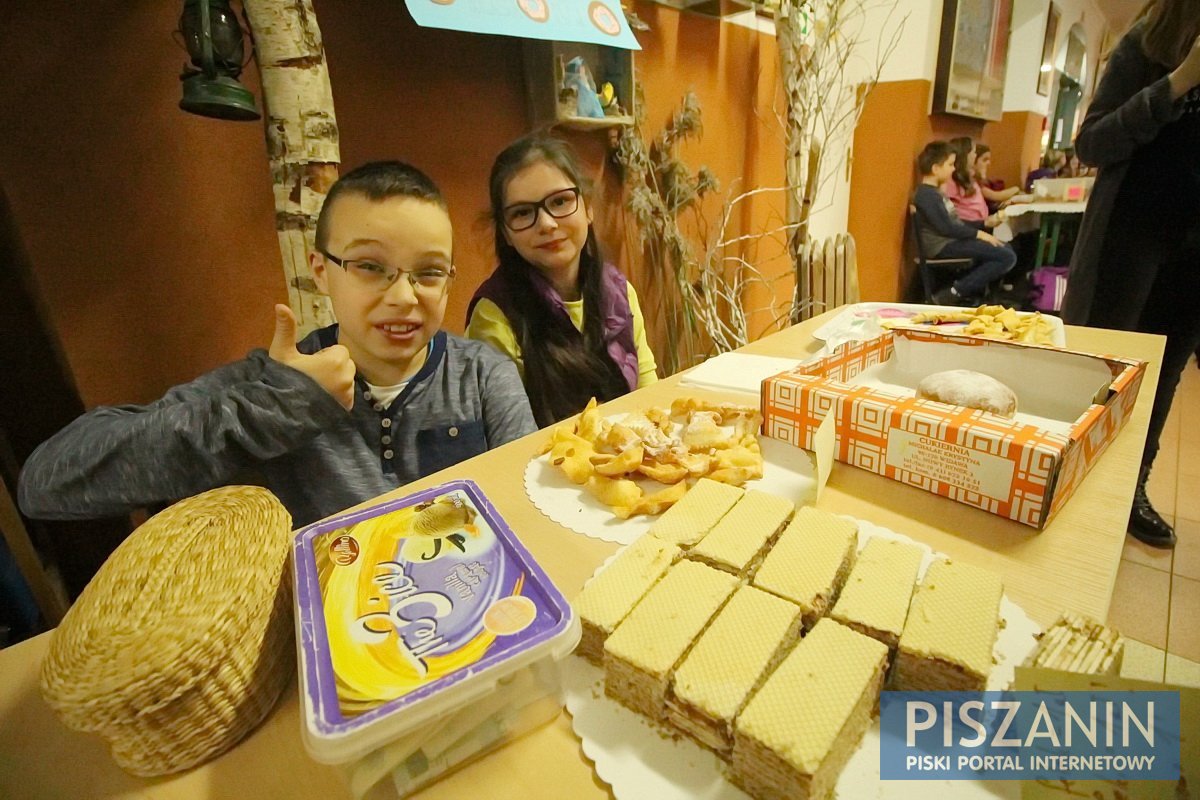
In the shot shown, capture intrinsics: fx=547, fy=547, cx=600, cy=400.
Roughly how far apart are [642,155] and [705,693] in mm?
1780

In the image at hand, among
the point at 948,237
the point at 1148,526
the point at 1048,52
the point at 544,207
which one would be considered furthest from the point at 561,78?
the point at 1048,52

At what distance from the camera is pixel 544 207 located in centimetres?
114

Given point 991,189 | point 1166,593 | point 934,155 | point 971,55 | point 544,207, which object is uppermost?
point 971,55

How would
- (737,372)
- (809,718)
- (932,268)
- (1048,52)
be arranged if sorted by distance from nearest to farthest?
(809,718)
(737,372)
(932,268)
(1048,52)

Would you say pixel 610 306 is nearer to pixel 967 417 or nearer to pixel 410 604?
pixel 967 417

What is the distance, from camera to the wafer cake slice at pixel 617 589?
41cm

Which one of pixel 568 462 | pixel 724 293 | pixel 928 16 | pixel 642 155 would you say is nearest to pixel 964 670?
pixel 568 462

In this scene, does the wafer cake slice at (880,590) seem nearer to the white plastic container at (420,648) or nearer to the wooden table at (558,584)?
the wooden table at (558,584)

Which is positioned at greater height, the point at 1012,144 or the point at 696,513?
the point at 1012,144

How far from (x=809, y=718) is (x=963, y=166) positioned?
3871 millimetres

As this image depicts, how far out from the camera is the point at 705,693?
35cm

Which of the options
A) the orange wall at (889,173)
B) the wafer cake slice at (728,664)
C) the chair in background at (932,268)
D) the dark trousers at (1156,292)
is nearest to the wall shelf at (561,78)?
the dark trousers at (1156,292)

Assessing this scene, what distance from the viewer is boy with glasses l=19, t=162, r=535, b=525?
636mm

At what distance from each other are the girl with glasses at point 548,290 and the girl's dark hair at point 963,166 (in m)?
2.88
